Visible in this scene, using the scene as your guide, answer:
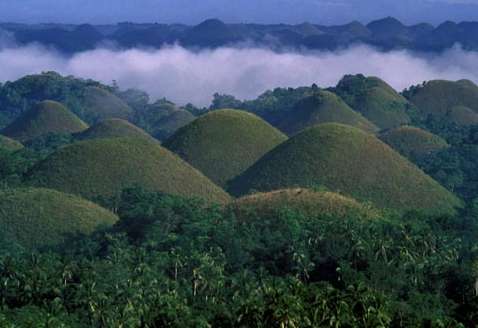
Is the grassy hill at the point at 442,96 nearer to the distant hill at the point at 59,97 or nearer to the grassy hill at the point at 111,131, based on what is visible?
the distant hill at the point at 59,97

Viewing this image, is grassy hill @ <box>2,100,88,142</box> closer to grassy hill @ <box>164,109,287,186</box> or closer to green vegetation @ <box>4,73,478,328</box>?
green vegetation @ <box>4,73,478,328</box>

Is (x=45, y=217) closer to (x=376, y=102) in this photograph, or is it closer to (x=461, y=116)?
(x=376, y=102)

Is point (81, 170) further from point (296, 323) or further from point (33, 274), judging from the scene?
point (296, 323)

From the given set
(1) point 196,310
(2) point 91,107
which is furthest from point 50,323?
(2) point 91,107

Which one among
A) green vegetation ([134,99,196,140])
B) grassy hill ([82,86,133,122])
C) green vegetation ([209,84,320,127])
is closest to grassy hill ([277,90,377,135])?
green vegetation ([209,84,320,127])

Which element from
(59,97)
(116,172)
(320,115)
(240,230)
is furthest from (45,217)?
(59,97)
